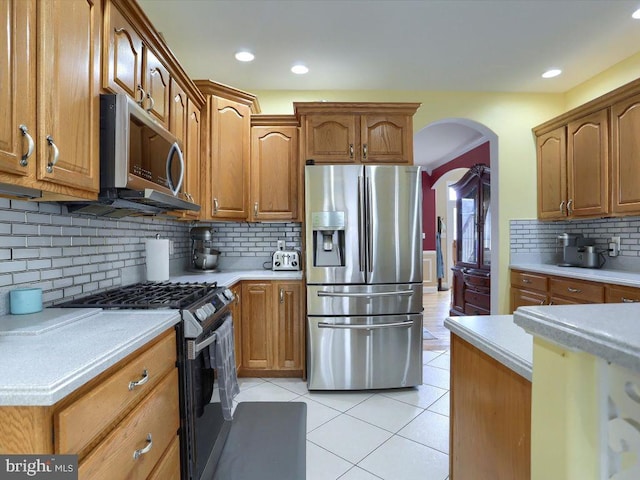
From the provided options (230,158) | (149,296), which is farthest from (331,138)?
(149,296)

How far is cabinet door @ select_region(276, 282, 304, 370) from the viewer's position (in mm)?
Answer: 2836

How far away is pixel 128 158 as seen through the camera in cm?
144

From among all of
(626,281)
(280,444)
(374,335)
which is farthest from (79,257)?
(626,281)

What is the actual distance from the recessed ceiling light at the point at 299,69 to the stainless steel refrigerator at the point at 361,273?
1018mm

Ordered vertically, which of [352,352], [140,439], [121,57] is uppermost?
[121,57]

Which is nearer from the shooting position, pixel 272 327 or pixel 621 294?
pixel 621 294

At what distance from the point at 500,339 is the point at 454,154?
5.73 meters

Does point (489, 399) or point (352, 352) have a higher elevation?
point (489, 399)

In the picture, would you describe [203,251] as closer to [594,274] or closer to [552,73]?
[594,274]

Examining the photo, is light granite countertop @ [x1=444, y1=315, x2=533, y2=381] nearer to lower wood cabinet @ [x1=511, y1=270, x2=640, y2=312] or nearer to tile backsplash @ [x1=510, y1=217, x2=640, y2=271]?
lower wood cabinet @ [x1=511, y1=270, x2=640, y2=312]

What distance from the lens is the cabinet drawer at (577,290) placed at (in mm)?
2504

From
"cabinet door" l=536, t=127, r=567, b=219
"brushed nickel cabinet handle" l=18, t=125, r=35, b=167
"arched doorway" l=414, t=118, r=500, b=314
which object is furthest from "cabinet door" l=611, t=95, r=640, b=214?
"brushed nickel cabinet handle" l=18, t=125, r=35, b=167

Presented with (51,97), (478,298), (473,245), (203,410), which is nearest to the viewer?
(51,97)

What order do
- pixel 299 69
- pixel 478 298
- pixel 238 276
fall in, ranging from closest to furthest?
pixel 238 276
pixel 299 69
pixel 478 298
